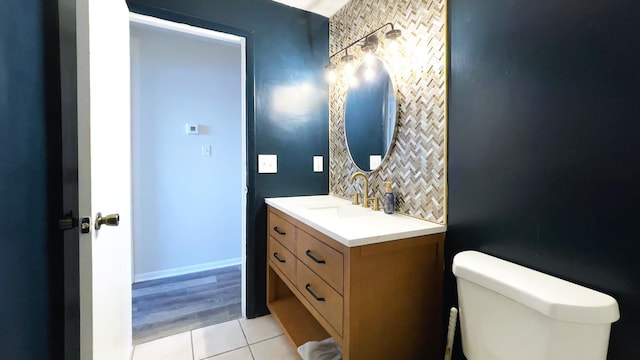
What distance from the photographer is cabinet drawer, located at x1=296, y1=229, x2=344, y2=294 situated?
43.3 inches

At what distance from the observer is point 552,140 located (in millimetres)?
879

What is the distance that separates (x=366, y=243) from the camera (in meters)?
1.04

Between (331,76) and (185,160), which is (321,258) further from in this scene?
(185,160)

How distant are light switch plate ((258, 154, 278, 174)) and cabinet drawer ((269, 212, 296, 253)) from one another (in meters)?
0.31

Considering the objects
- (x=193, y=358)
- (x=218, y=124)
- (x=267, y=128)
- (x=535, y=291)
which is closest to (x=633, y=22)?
(x=535, y=291)

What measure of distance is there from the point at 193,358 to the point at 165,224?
4.60 ft

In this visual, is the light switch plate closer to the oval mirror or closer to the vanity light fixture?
the oval mirror

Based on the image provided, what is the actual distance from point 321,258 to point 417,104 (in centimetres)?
89

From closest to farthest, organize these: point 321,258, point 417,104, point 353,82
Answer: point 321,258
point 417,104
point 353,82

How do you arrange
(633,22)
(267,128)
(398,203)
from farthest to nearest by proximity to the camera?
(267,128) < (398,203) < (633,22)

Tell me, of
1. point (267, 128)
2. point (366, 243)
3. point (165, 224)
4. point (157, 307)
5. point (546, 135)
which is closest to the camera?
point (546, 135)

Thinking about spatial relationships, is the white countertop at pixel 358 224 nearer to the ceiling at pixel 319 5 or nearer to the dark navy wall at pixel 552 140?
the dark navy wall at pixel 552 140

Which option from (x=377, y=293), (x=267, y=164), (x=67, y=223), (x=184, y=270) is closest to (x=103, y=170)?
(x=67, y=223)

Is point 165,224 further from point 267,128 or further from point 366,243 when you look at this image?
point 366,243
